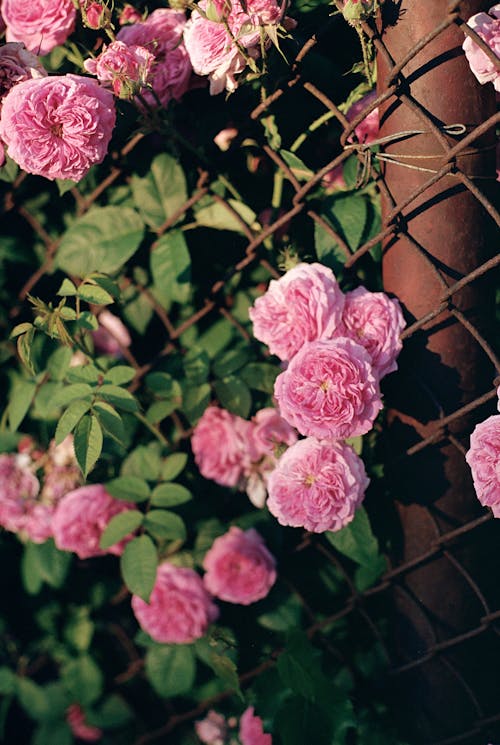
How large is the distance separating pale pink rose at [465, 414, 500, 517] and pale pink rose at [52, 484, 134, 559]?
0.76 metres

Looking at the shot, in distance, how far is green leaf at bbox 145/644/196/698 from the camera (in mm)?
1448

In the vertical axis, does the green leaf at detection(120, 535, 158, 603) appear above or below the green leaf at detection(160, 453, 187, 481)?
below

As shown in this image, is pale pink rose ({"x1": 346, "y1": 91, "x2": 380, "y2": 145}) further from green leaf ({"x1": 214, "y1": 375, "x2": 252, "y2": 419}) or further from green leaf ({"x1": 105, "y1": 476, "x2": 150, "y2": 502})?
green leaf ({"x1": 105, "y1": 476, "x2": 150, "y2": 502})

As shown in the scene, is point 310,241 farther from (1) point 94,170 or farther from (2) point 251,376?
(1) point 94,170

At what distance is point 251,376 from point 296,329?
263mm

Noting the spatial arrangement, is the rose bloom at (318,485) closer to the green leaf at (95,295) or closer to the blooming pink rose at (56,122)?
the green leaf at (95,295)

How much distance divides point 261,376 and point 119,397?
28cm

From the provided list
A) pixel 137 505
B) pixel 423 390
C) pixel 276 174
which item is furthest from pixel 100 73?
pixel 137 505

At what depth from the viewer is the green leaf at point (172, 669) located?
1448mm

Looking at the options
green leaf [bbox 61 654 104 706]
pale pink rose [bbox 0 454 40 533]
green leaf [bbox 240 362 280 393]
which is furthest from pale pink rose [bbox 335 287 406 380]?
green leaf [bbox 61 654 104 706]

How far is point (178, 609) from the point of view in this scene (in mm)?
1382

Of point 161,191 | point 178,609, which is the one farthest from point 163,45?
point 178,609

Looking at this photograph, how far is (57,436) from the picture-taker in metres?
1.09

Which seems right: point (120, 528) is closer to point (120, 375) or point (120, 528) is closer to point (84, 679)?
point (120, 375)
